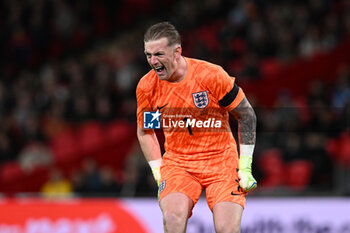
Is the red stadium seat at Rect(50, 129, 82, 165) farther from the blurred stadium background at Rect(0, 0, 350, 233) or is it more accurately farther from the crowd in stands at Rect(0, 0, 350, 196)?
the crowd in stands at Rect(0, 0, 350, 196)

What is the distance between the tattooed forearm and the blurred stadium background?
415cm

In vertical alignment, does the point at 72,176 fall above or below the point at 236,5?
below

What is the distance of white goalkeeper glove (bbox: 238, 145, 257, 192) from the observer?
194 inches

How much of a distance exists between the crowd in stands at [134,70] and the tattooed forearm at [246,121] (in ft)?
14.9

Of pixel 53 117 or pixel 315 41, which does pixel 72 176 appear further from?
pixel 315 41

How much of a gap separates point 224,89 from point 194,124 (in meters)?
0.38

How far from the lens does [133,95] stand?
41.6ft

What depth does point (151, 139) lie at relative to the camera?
5.41 m

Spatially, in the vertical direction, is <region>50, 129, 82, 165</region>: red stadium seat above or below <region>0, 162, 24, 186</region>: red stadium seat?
above

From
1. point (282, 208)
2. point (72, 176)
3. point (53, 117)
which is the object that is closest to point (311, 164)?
A: point (282, 208)

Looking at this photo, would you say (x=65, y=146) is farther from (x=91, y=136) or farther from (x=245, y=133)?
(x=245, y=133)

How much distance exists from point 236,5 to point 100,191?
19.4 ft

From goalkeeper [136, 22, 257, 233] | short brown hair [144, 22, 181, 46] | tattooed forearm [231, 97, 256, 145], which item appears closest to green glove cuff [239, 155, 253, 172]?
goalkeeper [136, 22, 257, 233]

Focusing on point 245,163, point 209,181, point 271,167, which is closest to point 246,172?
point 245,163
